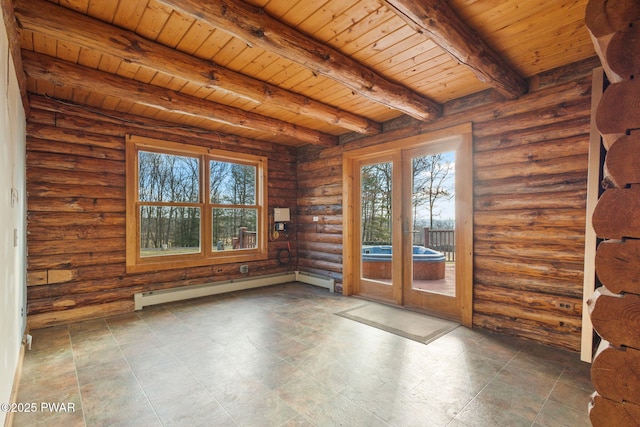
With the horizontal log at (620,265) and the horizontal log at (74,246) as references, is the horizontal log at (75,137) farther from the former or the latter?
the horizontal log at (620,265)

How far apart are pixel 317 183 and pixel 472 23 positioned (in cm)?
363

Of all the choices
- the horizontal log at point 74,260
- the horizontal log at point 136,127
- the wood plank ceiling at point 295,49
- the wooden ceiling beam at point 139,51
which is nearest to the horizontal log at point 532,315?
the wood plank ceiling at point 295,49

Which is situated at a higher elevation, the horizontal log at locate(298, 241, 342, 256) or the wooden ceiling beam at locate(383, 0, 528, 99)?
the wooden ceiling beam at locate(383, 0, 528, 99)

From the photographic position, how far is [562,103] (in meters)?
2.87

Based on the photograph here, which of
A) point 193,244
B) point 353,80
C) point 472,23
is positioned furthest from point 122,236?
point 472,23

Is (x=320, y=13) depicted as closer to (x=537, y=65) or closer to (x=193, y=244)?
(x=537, y=65)

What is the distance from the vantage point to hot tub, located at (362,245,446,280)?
4.14 metres

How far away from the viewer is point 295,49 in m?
2.28

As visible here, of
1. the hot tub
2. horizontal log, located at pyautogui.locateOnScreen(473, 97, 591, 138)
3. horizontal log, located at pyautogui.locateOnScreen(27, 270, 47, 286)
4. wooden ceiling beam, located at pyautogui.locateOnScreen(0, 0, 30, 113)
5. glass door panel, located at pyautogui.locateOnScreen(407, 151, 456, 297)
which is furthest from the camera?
the hot tub

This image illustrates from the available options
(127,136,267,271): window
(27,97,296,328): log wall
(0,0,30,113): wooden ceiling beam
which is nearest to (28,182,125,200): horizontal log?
(27,97,296,328): log wall

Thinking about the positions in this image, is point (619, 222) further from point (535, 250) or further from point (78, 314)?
point (78, 314)

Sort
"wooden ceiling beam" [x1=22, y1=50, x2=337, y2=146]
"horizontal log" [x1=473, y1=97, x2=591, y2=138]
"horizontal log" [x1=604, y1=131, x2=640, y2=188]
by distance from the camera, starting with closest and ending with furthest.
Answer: "horizontal log" [x1=604, y1=131, x2=640, y2=188] < "wooden ceiling beam" [x1=22, y1=50, x2=337, y2=146] < "horizontal log" [x1=473, y1=97, x2=591, y2=138]

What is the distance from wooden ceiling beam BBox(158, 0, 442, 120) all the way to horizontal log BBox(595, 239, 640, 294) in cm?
217

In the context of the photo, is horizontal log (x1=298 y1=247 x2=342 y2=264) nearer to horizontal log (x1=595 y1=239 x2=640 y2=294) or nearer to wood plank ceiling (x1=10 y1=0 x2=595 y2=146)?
wood plank ceiling (x1=10 y1=0 x2=595 y2=146)
